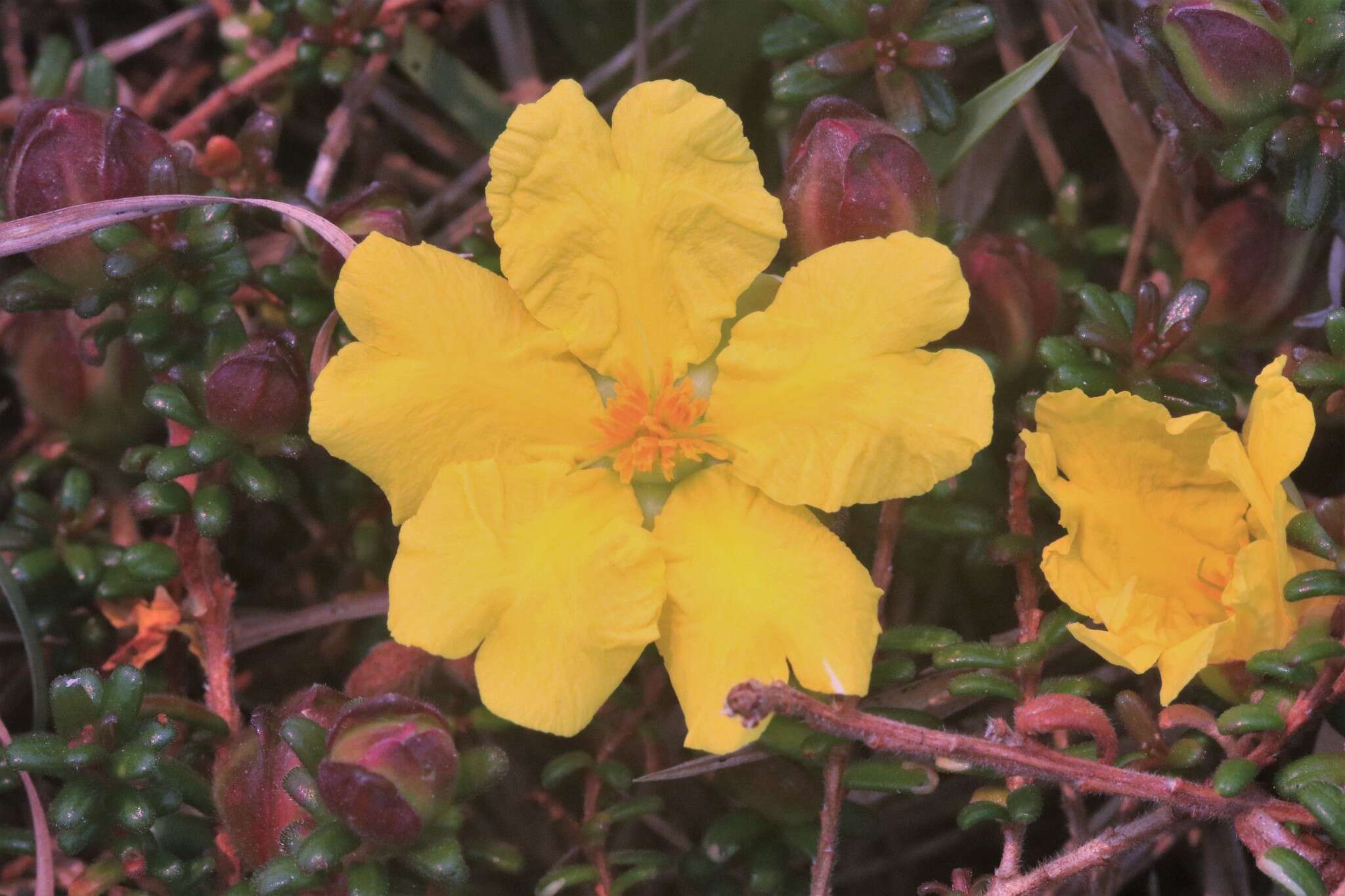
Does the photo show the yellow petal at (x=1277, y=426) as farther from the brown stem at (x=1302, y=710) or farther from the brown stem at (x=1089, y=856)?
the brown stem at (x=1089, y=856)

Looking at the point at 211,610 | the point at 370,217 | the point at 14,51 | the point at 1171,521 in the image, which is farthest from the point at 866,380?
the point at 14,51

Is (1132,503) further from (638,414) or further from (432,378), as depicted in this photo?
(432,378)

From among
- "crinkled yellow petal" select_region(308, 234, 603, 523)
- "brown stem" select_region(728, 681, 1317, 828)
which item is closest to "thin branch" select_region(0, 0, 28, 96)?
"crinkled yellow petal" select_region(308, 234, 603, 523)

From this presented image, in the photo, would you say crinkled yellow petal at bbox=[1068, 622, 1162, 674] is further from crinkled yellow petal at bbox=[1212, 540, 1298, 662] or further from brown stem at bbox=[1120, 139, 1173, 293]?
brown stem at bbox=[1120, 139, 1173, 293]

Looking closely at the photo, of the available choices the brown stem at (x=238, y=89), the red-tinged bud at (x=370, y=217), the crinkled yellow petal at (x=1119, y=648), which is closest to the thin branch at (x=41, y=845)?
the red-tinged bud at (x=370, y=217)

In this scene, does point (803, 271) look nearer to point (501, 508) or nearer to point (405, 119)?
point (501, 508)
